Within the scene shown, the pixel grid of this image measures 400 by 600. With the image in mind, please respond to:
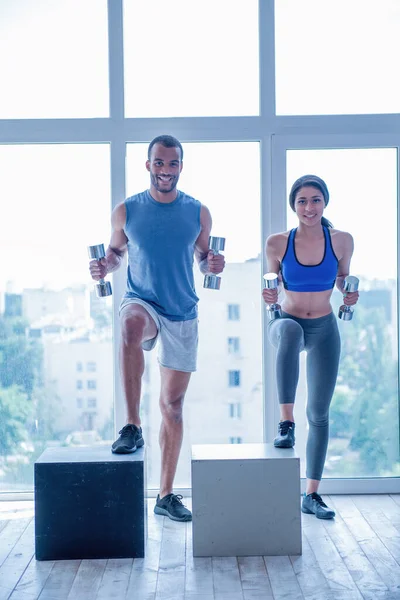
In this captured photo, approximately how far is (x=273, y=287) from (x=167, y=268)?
44 cm

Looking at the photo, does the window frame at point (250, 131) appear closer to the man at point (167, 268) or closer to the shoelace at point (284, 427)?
the man at point (167, 268)

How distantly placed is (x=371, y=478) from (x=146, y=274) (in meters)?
1.46

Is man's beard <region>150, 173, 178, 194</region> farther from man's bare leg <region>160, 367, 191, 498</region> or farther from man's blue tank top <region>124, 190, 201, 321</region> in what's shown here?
man's bare leg <region>160, 367, 191, 498</region>

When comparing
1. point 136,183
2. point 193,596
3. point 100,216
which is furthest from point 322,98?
point 193,596

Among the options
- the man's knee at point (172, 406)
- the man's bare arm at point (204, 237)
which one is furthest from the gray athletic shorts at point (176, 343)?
the man's bare arm at point (204, 237)

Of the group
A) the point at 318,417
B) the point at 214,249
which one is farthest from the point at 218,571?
the point at 214,249

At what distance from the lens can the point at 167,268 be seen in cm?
300

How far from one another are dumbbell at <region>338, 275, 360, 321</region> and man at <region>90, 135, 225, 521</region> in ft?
1.72

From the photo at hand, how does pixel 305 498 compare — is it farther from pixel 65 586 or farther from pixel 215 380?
pixel 65 586

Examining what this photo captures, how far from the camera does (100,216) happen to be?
347 cm

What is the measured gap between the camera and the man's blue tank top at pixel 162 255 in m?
2.99

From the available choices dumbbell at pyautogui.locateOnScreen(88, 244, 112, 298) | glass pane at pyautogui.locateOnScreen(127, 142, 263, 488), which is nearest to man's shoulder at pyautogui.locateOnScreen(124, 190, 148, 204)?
dumbbell at pyautogui.locateOnScreen(88, 244, 112, 298)

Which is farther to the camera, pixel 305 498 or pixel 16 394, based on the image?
pixel 16 394

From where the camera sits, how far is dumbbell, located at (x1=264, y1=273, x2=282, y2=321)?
3035 mm
